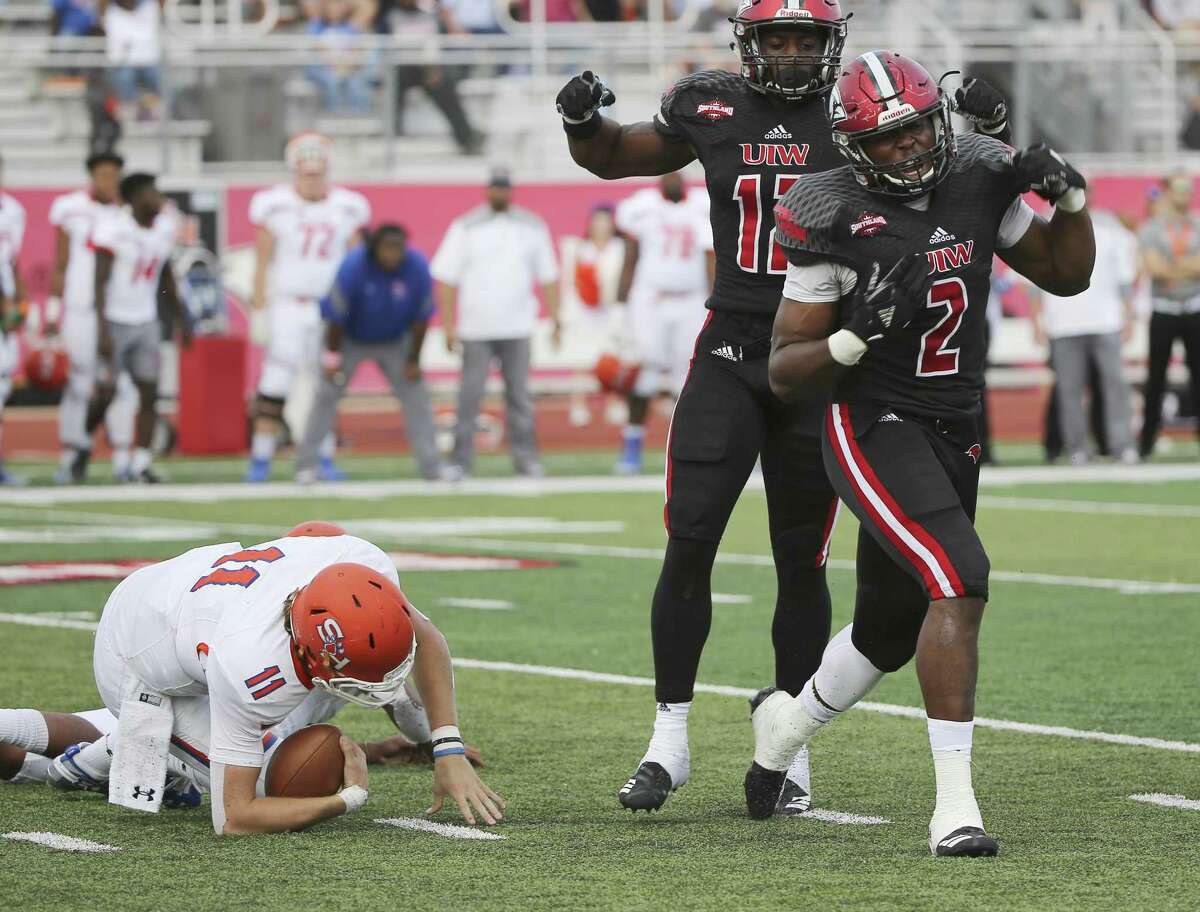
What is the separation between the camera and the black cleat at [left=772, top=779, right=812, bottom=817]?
5121mm

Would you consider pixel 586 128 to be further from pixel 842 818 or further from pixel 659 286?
pixel 659 286

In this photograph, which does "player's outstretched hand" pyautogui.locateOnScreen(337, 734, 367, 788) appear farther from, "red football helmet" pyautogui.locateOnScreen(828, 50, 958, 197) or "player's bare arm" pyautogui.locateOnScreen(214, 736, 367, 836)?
"red football helmet" pyautogui.locateOnScreen(828, 50, 958, 197)

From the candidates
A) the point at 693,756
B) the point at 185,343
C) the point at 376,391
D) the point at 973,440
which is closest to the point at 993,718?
the point at 693,756

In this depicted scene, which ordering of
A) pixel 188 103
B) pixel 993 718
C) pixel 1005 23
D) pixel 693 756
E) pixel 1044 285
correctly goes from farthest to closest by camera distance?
pixel 1005 23 → pixel 188 103 → pixel 993 718 → pixel 693 756 → pixel 1044 285

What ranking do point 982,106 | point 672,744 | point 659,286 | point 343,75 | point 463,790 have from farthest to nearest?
1. point 343,75
2. point 659,286
3. point 672,744
4. point 982,106
5. point 463,790

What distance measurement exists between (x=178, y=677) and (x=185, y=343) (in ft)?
34.7

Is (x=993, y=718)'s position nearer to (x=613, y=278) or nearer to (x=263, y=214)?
(x=263, y=214)

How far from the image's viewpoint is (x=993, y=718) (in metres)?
6.30

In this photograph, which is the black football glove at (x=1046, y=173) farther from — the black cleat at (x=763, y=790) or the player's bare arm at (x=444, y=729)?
the player's bare arm at (x=444, y=729)

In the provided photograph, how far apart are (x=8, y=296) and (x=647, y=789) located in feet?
33.6

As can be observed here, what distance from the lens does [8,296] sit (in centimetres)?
1429

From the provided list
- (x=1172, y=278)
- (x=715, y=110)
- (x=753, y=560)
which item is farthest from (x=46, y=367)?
(x=715, y=110)

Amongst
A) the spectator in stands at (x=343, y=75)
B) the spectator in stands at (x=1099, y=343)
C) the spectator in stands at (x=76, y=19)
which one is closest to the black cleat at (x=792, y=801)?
the spectator in stands at (x=1099, y=343)

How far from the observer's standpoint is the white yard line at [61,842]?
4.64 meters
